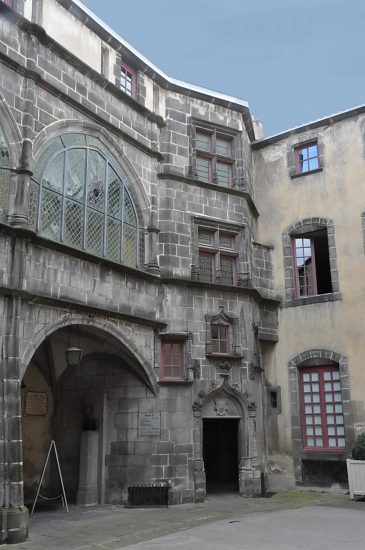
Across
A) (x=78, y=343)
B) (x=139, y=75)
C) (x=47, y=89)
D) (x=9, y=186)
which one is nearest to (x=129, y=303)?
(x=78, y=343)

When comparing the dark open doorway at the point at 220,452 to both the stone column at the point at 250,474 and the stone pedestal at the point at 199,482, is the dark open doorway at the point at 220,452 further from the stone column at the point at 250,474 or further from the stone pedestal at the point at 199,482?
the stone pedestal at the point at 199,482

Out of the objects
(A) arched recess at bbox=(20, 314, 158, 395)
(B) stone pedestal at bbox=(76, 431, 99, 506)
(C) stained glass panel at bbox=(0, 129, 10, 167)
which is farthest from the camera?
(B) stone pedestal at bbox=(76, 431, 99, 506)

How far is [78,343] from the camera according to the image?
11.6 meters

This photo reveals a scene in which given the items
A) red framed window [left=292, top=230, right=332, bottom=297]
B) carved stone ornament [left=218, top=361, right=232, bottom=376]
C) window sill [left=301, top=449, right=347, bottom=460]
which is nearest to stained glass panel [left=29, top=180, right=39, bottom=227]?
carved stone ornament [left=218, top=361, right=232, bottom=376]

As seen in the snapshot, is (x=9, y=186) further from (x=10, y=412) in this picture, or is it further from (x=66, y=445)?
(x=66, y=445)

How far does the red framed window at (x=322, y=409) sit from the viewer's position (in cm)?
1327

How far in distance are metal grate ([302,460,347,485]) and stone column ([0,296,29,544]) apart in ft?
24.4

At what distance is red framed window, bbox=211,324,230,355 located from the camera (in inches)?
Result: 502

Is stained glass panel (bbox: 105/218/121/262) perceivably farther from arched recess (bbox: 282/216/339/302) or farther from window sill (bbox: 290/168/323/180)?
window sill (bbox: 290/168/323/180)

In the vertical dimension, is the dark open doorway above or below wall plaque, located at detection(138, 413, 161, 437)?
below

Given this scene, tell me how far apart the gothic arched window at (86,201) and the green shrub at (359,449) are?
A: 603 cm

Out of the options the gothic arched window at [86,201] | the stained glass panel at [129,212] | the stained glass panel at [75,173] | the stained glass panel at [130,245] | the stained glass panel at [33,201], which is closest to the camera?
the stained glass panel at [33,201]

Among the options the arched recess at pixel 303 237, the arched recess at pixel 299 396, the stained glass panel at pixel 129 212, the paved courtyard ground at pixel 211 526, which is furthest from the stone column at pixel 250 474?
the stained glass panel at pixel 129 212

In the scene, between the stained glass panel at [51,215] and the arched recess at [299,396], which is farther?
the arched recess at [299,396]
